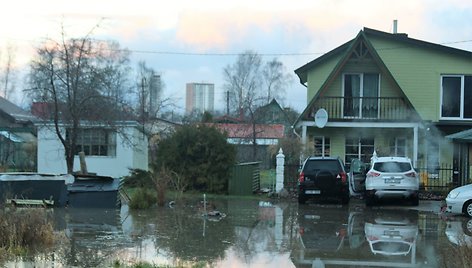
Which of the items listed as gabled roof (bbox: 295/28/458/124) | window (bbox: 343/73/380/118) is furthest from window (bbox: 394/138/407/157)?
gabled roof (bbox: 295/28/458/124)

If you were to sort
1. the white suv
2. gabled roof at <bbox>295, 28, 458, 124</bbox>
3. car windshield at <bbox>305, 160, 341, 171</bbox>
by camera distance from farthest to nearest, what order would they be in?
1. gabled roof at <bbox>295, 28, 458, 124</bbox>
2. car windshield at <bbox>305, 160, 341, 171</bbox>
3. the white suv

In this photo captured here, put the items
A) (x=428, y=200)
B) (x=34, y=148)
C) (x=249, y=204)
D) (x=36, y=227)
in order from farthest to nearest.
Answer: (x=34, y=148), (x=428, y=200), (x=249, y=204), (x=36, y=227)

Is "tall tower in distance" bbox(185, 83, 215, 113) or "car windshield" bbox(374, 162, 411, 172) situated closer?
"car windshield" bbox(374, 162, 411, 172)

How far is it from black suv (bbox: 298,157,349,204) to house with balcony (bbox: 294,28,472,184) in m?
5.85

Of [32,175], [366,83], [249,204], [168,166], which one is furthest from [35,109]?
[366,83]

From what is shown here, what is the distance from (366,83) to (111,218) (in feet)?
54.3

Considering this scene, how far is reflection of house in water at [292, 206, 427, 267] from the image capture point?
10.9m

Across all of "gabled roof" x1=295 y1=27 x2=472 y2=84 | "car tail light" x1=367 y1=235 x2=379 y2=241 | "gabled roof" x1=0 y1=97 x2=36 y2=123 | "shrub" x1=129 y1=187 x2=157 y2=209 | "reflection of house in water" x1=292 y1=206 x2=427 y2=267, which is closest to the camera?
"reflection of house in water" x1=292 y1=206 x2=427 y2=267

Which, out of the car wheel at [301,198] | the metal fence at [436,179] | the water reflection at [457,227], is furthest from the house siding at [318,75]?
the water reflection at [457,227]

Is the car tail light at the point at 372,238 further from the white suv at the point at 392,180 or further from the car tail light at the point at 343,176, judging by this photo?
the car tail light at the point at 343,176

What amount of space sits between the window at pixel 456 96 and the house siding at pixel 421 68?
0.32 m

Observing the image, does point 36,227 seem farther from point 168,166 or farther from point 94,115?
point 94,115

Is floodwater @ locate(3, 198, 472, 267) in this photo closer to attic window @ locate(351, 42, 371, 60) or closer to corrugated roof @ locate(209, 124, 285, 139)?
attic window @ locate(351, 42, 371, 60)

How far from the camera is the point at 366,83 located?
2927 centimetres
